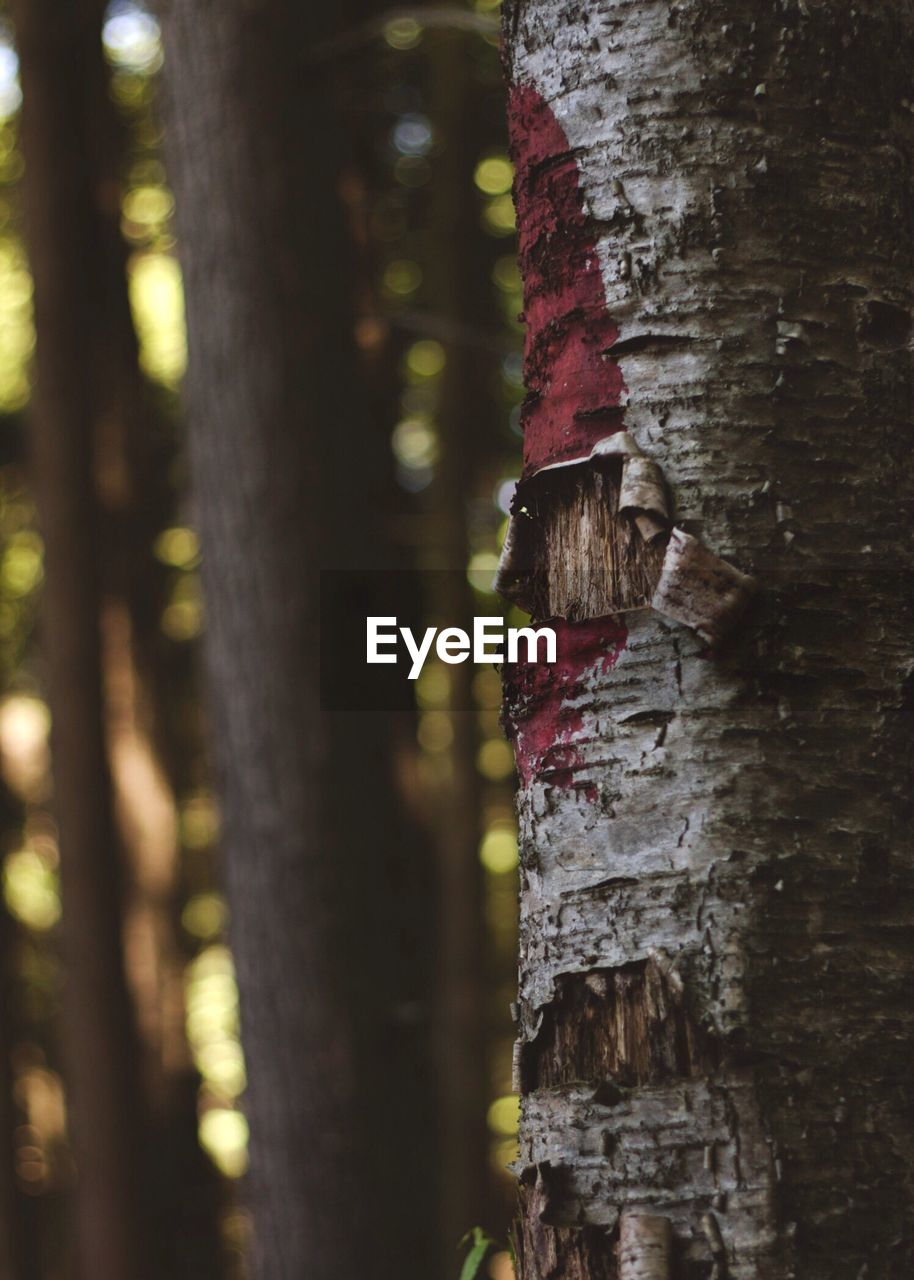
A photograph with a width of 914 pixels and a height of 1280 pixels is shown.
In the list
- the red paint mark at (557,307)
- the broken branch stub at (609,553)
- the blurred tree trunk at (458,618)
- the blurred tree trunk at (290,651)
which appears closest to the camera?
the broken branch stub at (609,553)

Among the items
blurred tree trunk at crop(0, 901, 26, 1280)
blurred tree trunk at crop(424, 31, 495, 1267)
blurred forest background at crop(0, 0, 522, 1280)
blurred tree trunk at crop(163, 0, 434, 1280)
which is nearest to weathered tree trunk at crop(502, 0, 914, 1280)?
blurred forest background at crop(0, 0, 522, 1280)

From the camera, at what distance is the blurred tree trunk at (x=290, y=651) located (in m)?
3.96

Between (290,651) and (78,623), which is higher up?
(78,623)

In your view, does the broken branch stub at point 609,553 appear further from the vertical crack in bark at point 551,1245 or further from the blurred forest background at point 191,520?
the blurred forest background at point 191,520

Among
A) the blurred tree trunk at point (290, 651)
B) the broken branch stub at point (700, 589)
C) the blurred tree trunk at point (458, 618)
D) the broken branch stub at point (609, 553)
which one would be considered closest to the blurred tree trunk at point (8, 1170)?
the blurred tree trunk at point (458, 618)

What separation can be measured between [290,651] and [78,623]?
2789 millimetres

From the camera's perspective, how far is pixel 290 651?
13.3ft

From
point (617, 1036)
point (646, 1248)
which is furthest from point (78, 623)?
point (646, 1248)

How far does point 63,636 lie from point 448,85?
12.2 ft

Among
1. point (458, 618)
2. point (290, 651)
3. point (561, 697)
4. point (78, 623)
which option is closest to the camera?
point (561, 697)

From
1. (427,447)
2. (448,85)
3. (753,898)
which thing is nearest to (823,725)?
(753,898)

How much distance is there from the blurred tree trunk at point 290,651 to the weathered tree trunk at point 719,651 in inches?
103

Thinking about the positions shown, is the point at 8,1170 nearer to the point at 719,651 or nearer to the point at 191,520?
the point at 191,520

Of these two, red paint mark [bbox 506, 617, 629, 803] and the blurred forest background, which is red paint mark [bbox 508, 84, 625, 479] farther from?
the blurred forest background
